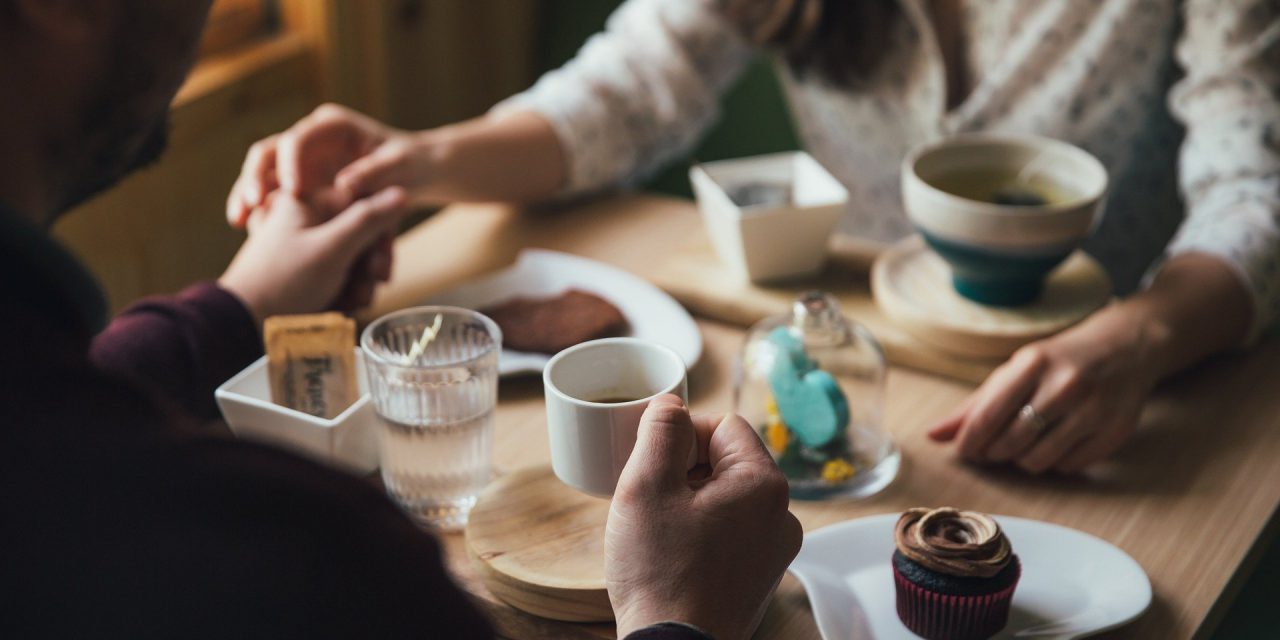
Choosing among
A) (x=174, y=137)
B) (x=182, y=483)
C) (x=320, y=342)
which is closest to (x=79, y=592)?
(x=182, y=483)

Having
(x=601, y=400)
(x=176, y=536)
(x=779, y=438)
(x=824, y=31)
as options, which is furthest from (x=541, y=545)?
(x=824, y=31)

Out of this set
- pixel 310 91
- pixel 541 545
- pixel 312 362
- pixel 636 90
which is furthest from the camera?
pixel 310 91

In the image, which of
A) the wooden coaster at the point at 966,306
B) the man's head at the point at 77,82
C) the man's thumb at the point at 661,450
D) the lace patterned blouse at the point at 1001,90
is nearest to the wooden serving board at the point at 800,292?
the wooden coaster at the point at 966,306

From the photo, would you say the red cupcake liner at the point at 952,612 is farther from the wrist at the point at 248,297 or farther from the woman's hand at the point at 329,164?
the woman's hand at the point at 329,164

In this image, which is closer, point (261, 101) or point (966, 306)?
point (966, 306)

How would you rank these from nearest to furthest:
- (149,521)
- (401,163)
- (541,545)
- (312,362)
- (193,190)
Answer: (149,521) < (541,545) < (312,362) < (401,163) < (193,190)

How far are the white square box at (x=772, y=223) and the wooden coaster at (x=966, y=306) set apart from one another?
0.07 meters

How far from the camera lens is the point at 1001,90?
5.11ft

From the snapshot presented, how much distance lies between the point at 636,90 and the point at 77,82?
99 centimetres

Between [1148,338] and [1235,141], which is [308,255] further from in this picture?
[1235,141]

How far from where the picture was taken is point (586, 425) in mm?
821

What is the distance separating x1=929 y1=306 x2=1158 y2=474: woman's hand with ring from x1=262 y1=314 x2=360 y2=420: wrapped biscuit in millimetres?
489

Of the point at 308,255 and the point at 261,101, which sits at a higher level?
the point at 308,255

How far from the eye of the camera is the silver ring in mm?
1000
